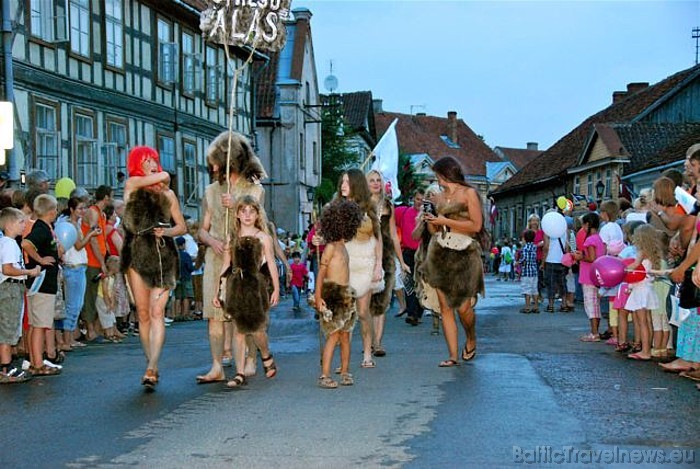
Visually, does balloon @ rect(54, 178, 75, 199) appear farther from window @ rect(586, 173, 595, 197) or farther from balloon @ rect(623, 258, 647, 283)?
window @ rect(586, 173, 595, 197)

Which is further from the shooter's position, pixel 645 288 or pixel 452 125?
pixel 452 125

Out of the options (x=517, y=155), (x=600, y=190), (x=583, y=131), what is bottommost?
(x=600, y=190)

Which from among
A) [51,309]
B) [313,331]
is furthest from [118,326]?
[51,309]

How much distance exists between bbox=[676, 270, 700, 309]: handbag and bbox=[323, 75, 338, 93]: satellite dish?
46244mm

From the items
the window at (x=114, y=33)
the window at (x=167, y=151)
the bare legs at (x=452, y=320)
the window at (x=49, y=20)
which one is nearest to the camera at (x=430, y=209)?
the bare legs at (x=452, y=320)

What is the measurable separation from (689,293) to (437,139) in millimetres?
88835

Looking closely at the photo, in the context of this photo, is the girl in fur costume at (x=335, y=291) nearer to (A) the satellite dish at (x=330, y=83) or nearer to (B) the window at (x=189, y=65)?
(B) the window at (x=189, y=65)

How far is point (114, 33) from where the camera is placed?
2411 cm

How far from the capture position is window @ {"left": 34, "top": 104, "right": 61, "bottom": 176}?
20.3 meters

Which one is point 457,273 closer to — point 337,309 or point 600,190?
point 337,309

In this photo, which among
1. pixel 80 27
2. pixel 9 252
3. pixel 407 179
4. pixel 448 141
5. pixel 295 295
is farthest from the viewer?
pixel 448 141

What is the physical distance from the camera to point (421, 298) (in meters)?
9.99

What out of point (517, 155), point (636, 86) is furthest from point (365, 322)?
point (517, 155)

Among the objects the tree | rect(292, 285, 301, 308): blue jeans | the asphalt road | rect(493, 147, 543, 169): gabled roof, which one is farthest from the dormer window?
the asphalt road
